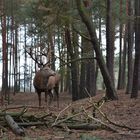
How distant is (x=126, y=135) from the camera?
10.0 m

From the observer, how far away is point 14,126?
10195 mm

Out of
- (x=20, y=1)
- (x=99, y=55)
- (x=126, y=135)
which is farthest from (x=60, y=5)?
(x=20, y=1)

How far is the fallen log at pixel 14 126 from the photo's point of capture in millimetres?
9844

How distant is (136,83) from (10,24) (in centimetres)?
2302

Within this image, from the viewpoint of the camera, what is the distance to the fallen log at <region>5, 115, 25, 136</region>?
388 inches

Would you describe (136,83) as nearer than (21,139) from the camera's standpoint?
No

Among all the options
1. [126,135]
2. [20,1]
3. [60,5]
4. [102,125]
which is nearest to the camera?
[126,135]

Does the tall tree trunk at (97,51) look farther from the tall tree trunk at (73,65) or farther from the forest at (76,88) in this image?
the tall tree trunk at (73,65)

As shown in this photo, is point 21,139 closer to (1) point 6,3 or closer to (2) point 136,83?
(2) point 136,83

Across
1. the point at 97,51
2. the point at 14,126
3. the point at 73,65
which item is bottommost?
the point at 14,126

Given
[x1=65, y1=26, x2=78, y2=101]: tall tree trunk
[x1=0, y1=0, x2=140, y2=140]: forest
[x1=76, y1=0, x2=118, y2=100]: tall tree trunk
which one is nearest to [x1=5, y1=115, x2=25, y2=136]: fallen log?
[x1=0, y1=0, x2=140, y2=140]: forest

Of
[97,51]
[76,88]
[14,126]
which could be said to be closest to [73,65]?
[76,88]

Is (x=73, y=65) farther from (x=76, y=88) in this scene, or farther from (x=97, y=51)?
(x=97, y=51)

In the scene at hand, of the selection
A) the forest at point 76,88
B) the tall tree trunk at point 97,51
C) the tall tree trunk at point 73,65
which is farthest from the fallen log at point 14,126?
the tall tree trunk at point 73,65
